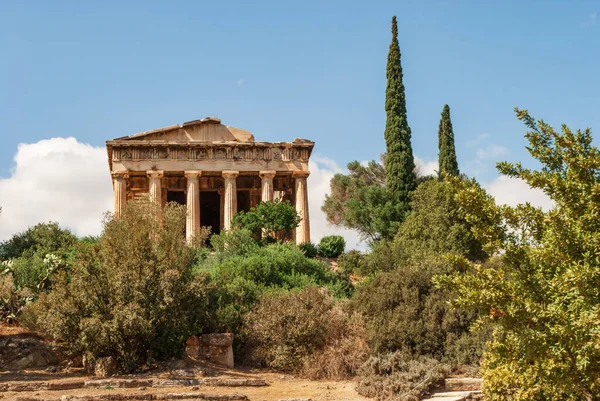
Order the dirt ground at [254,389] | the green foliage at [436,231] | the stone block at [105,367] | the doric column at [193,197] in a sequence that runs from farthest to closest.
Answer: the doric column at [193,197] < the green foliage at [436,231] < the stone block at [105,367] < the dirt ground at [254,389]

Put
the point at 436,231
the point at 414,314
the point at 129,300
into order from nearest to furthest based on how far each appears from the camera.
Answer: the point at 129,300 < the point at 414,314 < the point at 436,231

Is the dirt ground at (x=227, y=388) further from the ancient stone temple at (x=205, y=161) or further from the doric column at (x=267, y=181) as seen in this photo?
the doric column at (x=267, y=181)

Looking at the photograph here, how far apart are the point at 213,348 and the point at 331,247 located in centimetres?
2020

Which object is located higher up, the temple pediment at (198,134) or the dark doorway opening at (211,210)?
the temple pediment at (198,134)

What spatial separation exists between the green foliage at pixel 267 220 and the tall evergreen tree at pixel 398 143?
6204 millimetres

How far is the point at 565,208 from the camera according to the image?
11.0 m

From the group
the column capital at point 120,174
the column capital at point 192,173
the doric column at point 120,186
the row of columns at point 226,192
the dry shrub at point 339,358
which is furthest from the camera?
the column capital at point 192,173

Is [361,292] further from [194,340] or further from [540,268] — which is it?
[540,268]

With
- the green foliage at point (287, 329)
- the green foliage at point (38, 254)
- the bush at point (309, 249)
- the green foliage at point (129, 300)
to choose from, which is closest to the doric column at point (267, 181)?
the bush at point (309, 249)

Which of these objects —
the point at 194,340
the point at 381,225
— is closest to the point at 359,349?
the point at 194,340

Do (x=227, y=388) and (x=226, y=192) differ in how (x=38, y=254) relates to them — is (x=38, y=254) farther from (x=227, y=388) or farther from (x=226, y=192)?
(x=227, y=388)

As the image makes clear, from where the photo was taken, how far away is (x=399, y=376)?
17594 millimetres

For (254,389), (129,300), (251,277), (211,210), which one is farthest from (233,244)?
(211,210)

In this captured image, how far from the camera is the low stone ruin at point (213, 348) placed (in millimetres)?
20000
